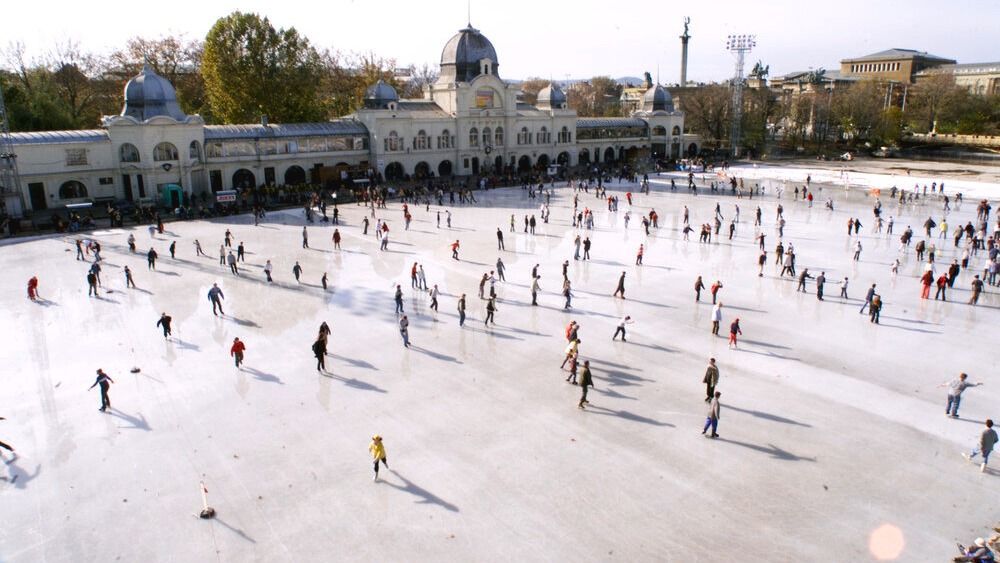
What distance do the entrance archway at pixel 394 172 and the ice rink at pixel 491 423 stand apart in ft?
93.2

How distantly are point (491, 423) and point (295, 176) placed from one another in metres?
39.4

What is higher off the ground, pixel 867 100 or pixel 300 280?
pixel 867 100

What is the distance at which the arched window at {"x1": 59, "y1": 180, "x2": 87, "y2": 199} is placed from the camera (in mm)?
38844

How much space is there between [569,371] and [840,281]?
1331 centimetres

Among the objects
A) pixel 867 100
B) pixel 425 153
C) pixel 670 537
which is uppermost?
pixel 867 100

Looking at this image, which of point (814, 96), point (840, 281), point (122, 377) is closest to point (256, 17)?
point (122, 377)

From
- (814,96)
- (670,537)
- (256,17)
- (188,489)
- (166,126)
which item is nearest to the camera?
(670,537)

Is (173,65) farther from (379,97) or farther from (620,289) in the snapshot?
(620,289)

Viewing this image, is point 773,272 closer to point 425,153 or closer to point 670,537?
point 670,537

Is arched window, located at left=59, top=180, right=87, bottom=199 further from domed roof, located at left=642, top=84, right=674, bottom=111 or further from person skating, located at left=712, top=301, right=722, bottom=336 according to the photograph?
domed roof, located at left=642, top=84, right=674, bottom=111

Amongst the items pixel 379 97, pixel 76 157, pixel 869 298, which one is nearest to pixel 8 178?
pixel 76 157

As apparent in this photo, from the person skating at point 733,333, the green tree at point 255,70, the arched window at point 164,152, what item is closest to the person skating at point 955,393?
the person skating at point 733,333

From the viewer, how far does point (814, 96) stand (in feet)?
273

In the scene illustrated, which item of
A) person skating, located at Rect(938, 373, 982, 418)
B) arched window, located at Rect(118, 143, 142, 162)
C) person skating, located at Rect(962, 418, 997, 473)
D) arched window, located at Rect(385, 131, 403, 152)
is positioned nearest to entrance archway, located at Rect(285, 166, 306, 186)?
arched window, located at Rect(385, 131, 403, 152)
